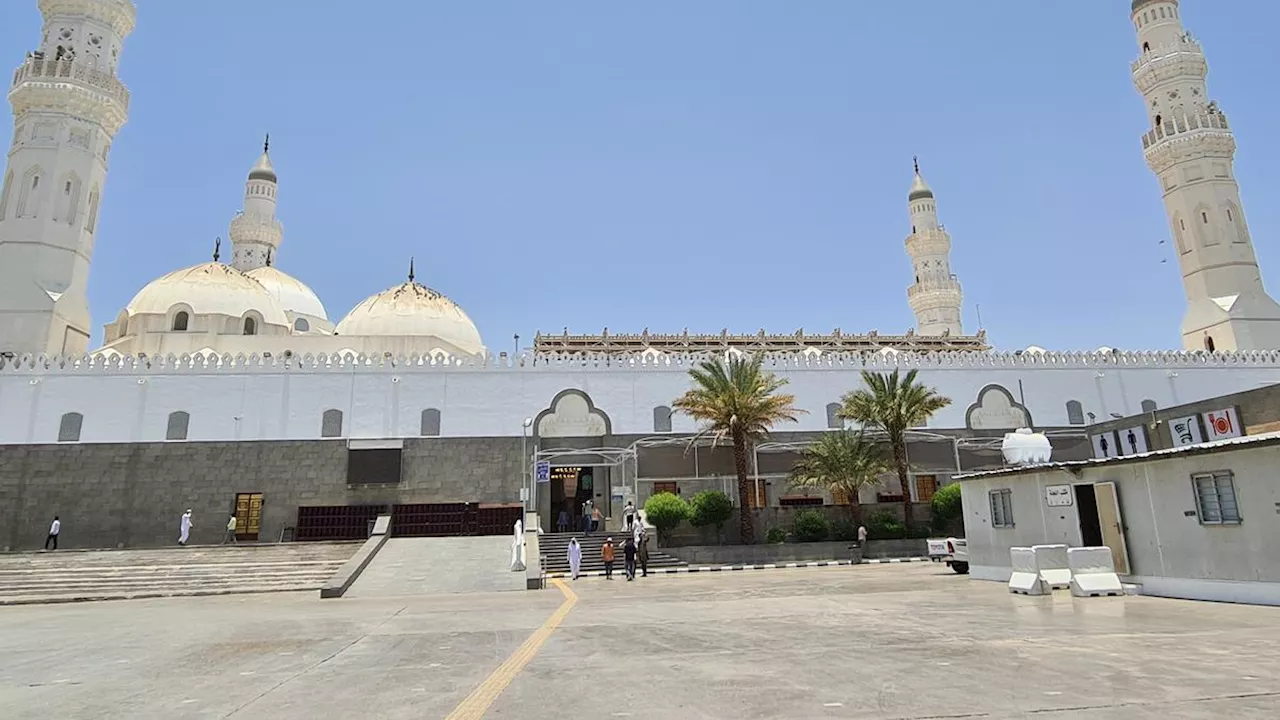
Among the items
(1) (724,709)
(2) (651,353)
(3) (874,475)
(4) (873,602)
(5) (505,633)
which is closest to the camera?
(1) (724,709)

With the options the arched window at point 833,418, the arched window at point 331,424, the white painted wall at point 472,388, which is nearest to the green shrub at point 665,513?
the white painted wall at point 472,388

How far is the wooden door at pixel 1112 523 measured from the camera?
39.2 ft

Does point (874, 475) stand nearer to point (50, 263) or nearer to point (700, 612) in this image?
point (700, 612)

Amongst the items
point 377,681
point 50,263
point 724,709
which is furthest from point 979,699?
point 50,263

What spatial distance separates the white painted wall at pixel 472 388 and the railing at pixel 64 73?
12.1 m

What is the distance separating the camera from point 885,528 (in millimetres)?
23906

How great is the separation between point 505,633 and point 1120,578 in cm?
999

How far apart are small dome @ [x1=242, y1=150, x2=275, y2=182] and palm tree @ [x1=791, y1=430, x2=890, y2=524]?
38.5 metres

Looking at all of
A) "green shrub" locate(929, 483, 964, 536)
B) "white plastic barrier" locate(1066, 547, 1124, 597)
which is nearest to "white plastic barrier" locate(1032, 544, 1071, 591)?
"white plastic barrier" locate(1066, 547, 1124, 597)

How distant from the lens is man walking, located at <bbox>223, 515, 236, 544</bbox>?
2406 centimetres

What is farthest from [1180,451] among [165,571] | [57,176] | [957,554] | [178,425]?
[57,176]

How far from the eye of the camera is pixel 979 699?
4.80m

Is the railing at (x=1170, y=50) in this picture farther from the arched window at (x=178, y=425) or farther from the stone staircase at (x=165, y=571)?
the arched window at (x=178, y=425)

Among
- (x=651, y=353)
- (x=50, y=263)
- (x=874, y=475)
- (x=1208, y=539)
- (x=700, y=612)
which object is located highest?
(x=50, y=263)
